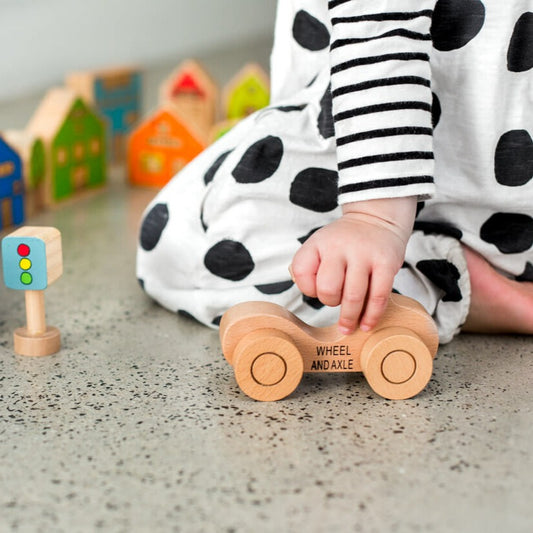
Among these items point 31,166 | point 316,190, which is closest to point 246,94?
point 31,166

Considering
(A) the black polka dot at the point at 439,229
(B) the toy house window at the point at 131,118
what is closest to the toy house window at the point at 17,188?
(A) the black polka dot at the point at 439,229

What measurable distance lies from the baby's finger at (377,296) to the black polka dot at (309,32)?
0.36 m

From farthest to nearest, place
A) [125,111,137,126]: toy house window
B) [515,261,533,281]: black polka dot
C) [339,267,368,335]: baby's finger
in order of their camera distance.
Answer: [125,111,137,126]: toy house window < [515,261,533,281]: black polka dot < [339,267,368,335]: baby's finger

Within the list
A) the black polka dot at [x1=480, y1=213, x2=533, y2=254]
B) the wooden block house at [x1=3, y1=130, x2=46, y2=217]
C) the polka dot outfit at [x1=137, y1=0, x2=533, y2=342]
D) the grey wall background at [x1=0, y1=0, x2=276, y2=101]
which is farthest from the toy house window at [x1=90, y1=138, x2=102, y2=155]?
the black polka dot at [x1=480, y1=213, x2=533, y2=254]

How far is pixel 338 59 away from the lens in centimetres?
64

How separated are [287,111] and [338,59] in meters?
0.16

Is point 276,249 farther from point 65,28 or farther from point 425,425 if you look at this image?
point 65,28

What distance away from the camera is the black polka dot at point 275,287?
0.75 meters

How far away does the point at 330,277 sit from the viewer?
57 cm

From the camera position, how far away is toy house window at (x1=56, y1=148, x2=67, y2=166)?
1328mm

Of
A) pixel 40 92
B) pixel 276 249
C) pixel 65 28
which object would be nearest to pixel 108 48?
pixel 65 28

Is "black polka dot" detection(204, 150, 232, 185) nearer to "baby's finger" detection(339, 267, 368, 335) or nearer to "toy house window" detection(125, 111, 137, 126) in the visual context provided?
"baby's finger" detection(339, 267, 368, 335)

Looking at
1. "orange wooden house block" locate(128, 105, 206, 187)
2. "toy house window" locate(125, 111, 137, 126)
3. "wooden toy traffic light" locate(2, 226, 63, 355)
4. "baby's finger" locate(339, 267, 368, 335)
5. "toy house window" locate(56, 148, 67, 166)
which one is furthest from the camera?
"toy house window" locate(125, 111, 137, 126)

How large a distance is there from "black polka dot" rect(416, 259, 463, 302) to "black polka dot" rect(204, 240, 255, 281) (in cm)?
17
